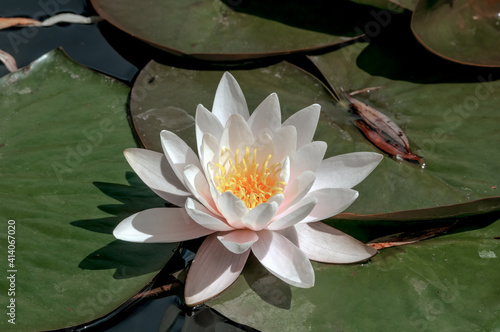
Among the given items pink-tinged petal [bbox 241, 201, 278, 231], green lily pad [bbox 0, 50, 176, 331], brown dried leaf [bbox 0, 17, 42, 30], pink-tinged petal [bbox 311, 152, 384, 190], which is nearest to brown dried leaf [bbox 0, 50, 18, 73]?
brown dried leaf [bbox 0, 17, 42, 30]

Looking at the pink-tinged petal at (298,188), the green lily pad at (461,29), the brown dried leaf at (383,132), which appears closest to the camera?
the pink-tinged petal at (298,188)

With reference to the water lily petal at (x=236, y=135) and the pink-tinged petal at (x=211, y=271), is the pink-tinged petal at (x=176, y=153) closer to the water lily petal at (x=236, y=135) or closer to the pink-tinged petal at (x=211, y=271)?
the water lily petal at (x=236, y=135)

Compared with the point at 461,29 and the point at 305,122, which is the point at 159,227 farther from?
the point at 461,29

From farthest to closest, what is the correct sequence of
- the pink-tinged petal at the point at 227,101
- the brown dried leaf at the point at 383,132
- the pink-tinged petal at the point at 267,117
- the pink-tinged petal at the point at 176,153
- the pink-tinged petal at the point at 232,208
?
the brown dried leaf at the point at 383,132, the pink-tinged petal at the point at 227,101, the pink-tinged petal at the point at 267,117, the pink-tinged petal at the point at 176,153, the pink-tinged petal at the point at 232,208

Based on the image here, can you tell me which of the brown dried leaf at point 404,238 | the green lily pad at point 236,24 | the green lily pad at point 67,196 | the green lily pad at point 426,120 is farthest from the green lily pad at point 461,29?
the green lily pad at point 67,196

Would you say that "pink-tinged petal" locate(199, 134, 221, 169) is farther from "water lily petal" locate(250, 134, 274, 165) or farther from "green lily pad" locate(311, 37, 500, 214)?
"green lily pad" locate(311, 37, 500, 214)

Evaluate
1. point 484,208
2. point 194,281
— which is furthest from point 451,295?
point 194,281

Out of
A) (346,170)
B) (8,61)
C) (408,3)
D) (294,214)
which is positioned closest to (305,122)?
(346,170)

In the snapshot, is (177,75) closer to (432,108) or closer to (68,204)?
(68,204)
